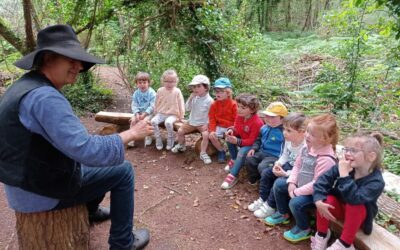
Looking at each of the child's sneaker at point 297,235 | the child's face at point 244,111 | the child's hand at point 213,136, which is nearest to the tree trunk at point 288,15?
the child's hand at point 213,136

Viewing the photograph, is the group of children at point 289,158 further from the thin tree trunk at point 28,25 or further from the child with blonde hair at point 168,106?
the thin tree trunk at point 28,25

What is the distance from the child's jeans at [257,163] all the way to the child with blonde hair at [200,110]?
3.07 feet

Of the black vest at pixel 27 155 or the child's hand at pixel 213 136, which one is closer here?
the black vest at pixel 27 155

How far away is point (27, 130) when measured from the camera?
2.07 metres

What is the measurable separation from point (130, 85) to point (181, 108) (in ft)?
8.78

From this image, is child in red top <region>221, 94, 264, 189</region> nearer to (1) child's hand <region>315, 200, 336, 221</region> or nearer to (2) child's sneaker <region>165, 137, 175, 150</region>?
(2) child's sneaker <region>165, 137, 175, 150</region>

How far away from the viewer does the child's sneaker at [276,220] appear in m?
3.54

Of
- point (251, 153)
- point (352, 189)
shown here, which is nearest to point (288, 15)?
point (251, 153)

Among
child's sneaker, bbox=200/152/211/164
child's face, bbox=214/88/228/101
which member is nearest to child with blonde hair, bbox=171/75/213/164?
child's sneaker, bbox=200/152/211/164

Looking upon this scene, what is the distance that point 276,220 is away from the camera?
355 cm

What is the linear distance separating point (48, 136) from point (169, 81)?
349 centimetres

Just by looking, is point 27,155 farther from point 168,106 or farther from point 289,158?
point 168,106

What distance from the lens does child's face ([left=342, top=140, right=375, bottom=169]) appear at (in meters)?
2.57

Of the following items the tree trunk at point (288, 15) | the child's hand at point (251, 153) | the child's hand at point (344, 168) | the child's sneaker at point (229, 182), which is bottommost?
the child's sneaker at point (229, 182)
